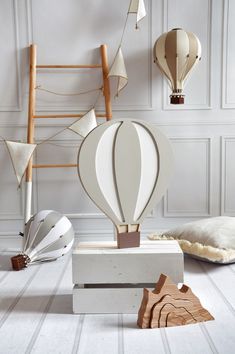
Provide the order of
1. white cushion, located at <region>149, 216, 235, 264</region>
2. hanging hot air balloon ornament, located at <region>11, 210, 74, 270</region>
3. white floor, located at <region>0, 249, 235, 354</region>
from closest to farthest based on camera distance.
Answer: white floor, located at <region>0, 249, 235, 354</region> < white cushion, located at <region>149, 216, 235, 264</region> < hanging hot air balloon ornament, located at <region>11, 210, 74, 270</region>

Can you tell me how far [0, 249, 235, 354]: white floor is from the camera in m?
1.51

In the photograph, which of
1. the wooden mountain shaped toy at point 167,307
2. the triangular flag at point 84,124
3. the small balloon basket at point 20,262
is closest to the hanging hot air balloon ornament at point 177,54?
the triangular flag at point 84,124

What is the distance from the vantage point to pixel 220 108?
10.2ft

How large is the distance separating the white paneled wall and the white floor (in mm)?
993

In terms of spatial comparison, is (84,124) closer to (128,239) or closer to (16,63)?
(16,63)

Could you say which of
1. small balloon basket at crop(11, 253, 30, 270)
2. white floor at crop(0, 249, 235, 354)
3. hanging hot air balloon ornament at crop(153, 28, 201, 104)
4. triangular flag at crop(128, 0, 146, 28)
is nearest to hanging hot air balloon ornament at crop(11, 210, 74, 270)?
small balloon basket at crop(11, 253, 30, 270)

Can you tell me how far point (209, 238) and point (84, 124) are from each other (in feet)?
3.33

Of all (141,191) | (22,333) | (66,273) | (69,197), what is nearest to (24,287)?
(66,273)

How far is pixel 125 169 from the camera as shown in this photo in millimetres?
1752

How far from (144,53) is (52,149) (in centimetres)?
88

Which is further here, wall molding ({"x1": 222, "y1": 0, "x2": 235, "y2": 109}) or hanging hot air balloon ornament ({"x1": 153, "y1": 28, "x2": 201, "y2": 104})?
wall molding ({"x1": 222, "y1": 0, "x2": 235, "y2": 109})

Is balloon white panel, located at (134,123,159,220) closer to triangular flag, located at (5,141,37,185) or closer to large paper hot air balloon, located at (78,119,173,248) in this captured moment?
large paper hot air balloon, located at (78,119,173,248)

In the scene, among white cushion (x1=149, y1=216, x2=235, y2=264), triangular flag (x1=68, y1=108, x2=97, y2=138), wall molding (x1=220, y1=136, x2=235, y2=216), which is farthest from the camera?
wall molding (x1=220, y1=136, x2=235, y2=216)

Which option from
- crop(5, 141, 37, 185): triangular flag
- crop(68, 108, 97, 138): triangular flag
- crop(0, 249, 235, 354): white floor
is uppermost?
crop(68, 108, 97, 138): triangular flag
